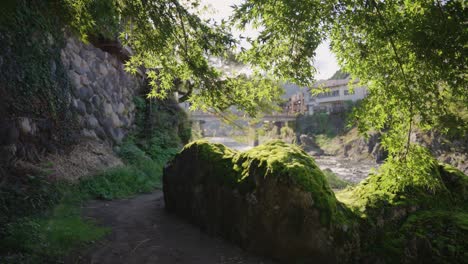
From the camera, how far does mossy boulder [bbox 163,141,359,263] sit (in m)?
4.15

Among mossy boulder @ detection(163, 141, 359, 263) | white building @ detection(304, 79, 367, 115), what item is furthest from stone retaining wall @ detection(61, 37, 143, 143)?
white building @ detection(304, 79, 367, 115)

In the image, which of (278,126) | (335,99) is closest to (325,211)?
(278,126)

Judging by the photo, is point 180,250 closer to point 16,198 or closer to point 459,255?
point 16,198

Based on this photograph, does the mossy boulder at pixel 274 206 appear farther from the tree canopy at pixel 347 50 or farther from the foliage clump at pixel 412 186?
the tree canopy at pixel 347 50

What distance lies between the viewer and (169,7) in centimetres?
512

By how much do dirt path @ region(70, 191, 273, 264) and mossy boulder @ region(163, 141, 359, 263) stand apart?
291 millimetres

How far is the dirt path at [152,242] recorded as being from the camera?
14.7 ft

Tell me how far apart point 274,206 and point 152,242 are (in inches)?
86.6

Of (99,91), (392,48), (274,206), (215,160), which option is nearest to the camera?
(392,48)

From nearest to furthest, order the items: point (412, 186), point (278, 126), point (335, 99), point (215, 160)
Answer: point (412, 186), point (215, 160), point (335, 99), point (278, 126)

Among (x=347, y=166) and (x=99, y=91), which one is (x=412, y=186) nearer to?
(x=99, y=91)

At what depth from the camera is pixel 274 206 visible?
14.9ft

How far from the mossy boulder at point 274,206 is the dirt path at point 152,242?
0.95 feet

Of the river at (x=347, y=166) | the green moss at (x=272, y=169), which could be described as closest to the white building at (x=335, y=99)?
the river at (x=347, y=166)
